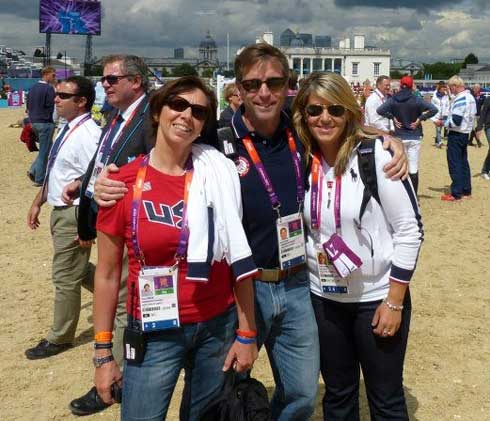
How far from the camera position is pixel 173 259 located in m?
2.11

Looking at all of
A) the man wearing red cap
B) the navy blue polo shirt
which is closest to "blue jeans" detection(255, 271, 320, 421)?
the navy blue polo shirt

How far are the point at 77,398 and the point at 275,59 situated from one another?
261cm

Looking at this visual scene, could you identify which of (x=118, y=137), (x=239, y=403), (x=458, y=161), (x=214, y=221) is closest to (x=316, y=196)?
(x=214, y=221)

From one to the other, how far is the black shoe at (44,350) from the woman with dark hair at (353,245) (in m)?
2.66

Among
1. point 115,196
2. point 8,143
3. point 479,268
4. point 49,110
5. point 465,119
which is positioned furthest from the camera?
point 8,143

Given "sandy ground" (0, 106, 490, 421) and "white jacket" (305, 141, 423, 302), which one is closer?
"white jacket" (305, 141, 423, 302)

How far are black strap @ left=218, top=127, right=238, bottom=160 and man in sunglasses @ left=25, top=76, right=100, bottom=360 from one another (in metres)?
1.94

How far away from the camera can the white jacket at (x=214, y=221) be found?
81.2 inches

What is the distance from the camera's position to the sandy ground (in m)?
3.76

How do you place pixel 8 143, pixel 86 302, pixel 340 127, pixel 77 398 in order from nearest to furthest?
pixel 340 127 < pixel 77 398 < pixel 86 302 < pixel 8 143

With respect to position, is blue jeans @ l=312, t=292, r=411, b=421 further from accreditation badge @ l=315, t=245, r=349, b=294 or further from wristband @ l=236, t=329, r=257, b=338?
wristband @ l=236, t=329, r=257, b=338

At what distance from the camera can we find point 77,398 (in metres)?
3.76

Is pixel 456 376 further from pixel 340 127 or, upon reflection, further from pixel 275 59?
pixel 275 59

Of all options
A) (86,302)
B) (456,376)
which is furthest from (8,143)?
(456,376)
